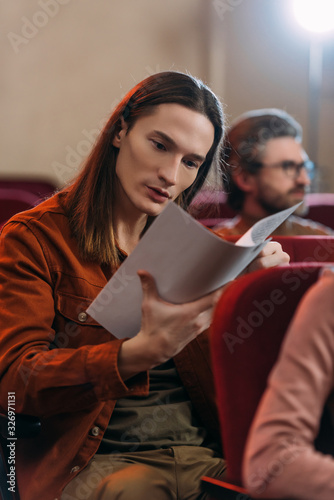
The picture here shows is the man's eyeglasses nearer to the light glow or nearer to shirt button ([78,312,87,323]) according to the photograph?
shirt button ([78,312,87,323])

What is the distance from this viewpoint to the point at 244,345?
973 millimetres

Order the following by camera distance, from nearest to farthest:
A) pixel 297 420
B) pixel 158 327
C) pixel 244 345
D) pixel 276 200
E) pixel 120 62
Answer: pixel 297 420 → pixel 244 345 → pixel 158 327 → pixel 276 200 → pixel 120 62

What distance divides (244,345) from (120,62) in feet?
12.9

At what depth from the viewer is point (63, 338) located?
1.32m

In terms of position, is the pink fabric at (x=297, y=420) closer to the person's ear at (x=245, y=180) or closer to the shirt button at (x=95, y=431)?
the shirt button at (x=95, y=431)

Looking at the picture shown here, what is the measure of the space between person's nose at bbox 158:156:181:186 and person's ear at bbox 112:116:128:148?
0.45ft

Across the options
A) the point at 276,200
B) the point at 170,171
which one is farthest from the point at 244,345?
the point at 276,200

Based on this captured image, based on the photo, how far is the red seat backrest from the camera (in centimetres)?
97

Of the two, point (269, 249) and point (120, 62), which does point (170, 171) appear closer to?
point (269, 249)

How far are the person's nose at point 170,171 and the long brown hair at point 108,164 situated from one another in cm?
12

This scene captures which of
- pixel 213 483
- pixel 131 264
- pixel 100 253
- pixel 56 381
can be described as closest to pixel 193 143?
pixel 100 253

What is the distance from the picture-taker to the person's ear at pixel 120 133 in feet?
4.74

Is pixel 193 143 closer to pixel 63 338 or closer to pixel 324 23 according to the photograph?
pixel 63 338

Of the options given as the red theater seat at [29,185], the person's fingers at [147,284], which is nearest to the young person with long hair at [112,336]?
the person's fingers at [147,284]
